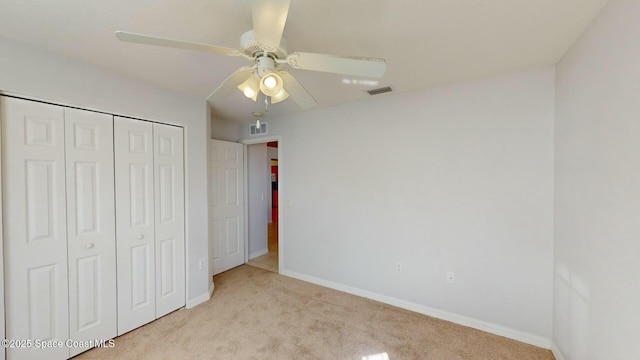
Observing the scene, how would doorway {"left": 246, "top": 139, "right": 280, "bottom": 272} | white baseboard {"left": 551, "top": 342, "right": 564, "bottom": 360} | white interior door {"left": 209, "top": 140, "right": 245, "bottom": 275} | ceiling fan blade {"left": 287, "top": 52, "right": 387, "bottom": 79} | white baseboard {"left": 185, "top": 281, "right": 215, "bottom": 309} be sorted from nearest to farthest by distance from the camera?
ceiling fan blade {"left": 287, "top": 52, "right": 387, "bottom": 79}, white baseboard {"left": 551, "top": 342, "right": 564, "bottom": 360}, white baseboard {"left": 185, "top": 281, "right": 215, "bottom": 309}, white interior door {"left": 209, "top": 140, "right": 245, "bottom": 275}, doorway {"left": 246, "top": 139, "right": 280, "bottom": 272}

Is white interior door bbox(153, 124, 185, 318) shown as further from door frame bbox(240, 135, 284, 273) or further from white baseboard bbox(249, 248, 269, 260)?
white baseboard bbox(249, 248, 269, 260)

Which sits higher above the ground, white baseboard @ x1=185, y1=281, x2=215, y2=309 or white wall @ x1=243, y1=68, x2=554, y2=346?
white wall @ x1=243, y1=68, x2=554, y2=346

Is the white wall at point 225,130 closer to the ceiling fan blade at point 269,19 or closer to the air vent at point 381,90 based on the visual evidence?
the air vent at point 381,90

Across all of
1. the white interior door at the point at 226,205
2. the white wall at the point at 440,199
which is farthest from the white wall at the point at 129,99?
the white wall at the point at 440,199

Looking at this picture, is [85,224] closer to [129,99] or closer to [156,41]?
[129,99]

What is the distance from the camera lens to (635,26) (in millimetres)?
1104

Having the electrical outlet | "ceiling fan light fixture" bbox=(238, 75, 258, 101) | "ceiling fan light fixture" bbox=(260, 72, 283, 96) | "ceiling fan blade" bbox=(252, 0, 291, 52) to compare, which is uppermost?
"ceiling fan blade" bbox=(252, 0, 291, 52)

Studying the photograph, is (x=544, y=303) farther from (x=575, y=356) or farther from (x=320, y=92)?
(x=320, y=92)

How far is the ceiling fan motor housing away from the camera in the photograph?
3.70ft

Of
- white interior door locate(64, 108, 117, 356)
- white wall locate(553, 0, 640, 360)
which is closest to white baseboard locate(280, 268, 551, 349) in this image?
white wall locate(553, 0, 640, 360)

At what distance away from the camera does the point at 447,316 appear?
2402mm

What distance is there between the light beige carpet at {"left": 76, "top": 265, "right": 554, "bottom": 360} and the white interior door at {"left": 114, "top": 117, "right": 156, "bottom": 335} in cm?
25

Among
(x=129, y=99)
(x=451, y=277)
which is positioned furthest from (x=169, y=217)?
(x=451, y=277)

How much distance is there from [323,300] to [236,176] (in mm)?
2216
